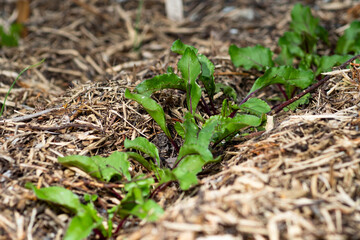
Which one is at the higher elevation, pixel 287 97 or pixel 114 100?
pixel 114 100

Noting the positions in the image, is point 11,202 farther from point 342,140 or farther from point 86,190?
point 342,140

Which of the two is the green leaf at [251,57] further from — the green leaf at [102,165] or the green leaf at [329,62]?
the green leaf at [102,165]

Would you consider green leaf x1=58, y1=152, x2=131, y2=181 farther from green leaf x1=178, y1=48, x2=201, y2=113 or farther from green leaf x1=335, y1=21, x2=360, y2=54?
green leaf x1=335, y1=21, x2=360, y2=54

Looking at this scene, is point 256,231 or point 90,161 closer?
point 256,231

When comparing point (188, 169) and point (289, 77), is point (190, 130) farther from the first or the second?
point (289, 77)

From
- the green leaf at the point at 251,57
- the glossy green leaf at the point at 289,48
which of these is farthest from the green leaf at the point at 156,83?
the glossy green leaf at the point at 289,48

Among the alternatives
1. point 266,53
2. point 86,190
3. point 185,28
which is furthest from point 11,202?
point 185,28
